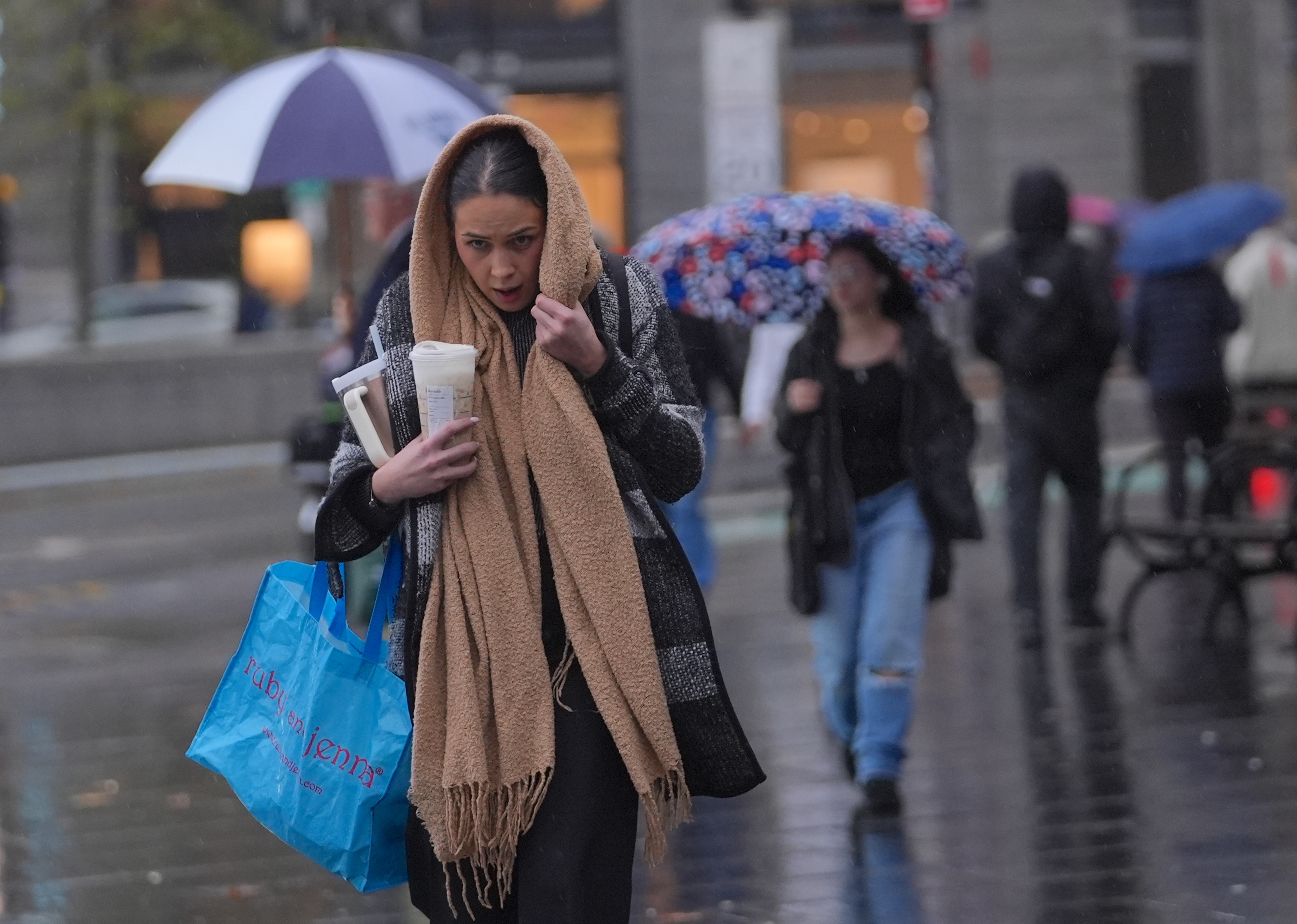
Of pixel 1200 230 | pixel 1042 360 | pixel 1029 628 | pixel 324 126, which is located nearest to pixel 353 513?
pixel 324 126

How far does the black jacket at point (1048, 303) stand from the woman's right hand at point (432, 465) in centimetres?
584

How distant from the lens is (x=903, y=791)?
6.63m

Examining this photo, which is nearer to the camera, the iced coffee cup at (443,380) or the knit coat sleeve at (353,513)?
the iced coffee cup at (443,380)

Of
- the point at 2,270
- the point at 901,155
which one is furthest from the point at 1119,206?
the point at 2,270

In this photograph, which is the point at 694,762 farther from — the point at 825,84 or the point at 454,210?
the point at 825,84

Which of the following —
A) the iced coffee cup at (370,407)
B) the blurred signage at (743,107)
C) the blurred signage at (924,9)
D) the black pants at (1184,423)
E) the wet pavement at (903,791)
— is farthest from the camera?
the blurred signage at (743,107)

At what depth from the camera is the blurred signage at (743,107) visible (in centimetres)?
1475

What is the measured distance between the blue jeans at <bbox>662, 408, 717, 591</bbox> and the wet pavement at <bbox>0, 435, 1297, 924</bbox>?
392mm

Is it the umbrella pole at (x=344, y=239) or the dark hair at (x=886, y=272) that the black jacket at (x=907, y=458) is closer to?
the dark hair at (x=886, y=272)

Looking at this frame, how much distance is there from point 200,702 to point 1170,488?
5.16 meters

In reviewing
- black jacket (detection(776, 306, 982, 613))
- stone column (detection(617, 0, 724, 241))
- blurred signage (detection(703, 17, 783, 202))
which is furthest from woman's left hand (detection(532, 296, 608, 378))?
stone column (detection(617, 0, 724, 241))

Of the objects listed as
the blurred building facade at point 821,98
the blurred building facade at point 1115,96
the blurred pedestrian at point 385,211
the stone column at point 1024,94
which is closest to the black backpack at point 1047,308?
the blurred pedestrian at point 385,211

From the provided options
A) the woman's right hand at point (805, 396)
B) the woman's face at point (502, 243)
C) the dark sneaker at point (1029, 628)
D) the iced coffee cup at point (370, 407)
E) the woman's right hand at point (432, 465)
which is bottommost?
the dark sneaker at point (1029, 628)

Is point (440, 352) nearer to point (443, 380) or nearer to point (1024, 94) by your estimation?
point (443, 380)
